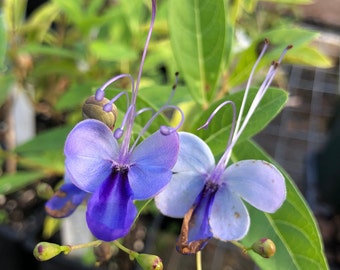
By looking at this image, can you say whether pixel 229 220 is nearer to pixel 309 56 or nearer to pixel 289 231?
Result: pixel 289 231

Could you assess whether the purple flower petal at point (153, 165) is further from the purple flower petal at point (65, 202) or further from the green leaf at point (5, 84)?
the green leaf at point (5, 84)

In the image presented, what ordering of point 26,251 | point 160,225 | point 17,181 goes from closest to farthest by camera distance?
point 17,181 < point 26,251 < point 160,225

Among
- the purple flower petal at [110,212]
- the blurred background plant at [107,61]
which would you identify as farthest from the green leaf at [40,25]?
the purple flower petal at [110,212]

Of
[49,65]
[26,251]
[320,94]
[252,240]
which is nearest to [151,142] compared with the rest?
[252,240]

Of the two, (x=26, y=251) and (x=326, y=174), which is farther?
(x=326, y=174)

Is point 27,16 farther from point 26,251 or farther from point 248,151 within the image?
point 248,151

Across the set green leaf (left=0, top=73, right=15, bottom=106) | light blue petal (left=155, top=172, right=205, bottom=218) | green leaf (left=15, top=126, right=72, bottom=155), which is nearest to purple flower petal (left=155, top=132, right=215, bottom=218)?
light blue petal (left=155, top=172, right=205, bottom=218)

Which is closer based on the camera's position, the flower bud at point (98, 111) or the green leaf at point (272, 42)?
the flower bud at point (98, 111)
